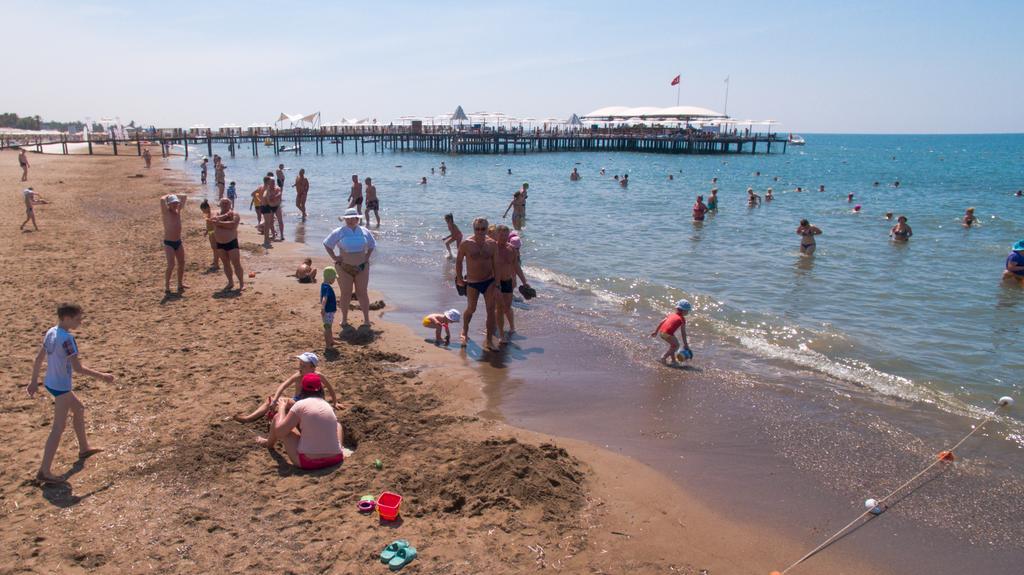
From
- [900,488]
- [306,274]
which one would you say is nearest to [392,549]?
[900,488]

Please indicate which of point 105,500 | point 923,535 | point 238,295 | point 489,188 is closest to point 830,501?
point 923,535

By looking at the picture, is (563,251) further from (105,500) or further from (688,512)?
(105,500)

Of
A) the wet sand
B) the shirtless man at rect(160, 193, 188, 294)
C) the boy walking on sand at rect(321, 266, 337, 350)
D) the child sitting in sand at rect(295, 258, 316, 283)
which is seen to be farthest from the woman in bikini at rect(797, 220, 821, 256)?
the shirtless man at rect(160, 193, 188, 294)

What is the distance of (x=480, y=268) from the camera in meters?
7.80

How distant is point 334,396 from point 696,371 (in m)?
4.34

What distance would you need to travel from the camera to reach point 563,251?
619 inches

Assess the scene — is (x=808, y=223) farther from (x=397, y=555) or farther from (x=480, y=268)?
(x=397, y=555)

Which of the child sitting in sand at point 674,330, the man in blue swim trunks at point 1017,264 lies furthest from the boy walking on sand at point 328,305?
the man in blue swim trunks at point 1017,264

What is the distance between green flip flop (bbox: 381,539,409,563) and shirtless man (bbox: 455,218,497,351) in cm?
415

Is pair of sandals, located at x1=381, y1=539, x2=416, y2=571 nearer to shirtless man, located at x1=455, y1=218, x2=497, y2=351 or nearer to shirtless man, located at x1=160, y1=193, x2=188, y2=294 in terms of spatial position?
shirtless man, located at x1=455, y1=218, x2=497, y2=351

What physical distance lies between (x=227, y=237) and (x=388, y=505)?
23.1 ft

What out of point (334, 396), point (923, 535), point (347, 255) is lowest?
point (923, 535)

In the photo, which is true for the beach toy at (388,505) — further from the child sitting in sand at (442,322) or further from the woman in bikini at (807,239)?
the woman in bikini at (807,239)

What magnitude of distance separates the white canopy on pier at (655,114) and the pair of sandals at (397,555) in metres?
65.6
